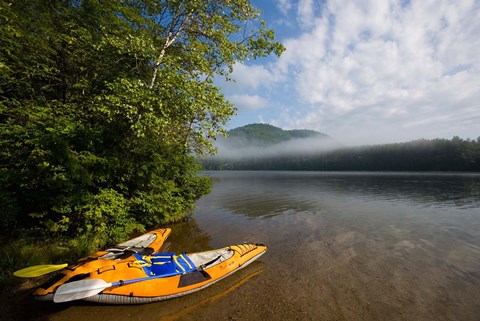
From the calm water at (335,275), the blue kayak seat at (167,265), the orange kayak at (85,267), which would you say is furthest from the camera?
the blue kayak seat at (167,265)

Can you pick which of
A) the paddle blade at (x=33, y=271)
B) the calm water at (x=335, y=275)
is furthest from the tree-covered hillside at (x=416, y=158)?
the paddle blade at (x=33, y=271)

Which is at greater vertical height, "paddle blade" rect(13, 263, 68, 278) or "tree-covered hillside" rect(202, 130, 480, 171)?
"tree-covered hillside" rect(202, 130, 480, 171)

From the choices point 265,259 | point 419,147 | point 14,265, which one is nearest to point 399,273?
point 265,259

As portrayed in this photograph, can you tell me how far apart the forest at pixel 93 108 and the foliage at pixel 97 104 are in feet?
0.16

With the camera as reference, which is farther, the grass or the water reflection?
the water reflection

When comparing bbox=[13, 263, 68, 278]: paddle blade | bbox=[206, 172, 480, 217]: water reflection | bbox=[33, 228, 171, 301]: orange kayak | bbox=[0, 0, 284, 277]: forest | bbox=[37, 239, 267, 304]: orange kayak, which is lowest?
bbox=[206, 172, 480, 217]: water reflection

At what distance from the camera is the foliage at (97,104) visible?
8.05m

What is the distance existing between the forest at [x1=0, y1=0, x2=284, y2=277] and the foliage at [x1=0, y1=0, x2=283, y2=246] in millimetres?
49

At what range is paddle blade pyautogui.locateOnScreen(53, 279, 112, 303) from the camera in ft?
17.4

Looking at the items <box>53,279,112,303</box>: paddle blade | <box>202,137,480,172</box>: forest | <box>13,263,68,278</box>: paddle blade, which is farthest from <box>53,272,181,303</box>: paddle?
<box>202,137,480,172</box>: forest

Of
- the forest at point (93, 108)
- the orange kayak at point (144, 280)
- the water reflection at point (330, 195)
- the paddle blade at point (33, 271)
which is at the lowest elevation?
the water reflection at point (330, 195)

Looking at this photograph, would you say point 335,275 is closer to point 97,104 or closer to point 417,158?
point 97,104

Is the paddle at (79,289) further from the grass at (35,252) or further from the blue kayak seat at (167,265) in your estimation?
the grass at (35,252)

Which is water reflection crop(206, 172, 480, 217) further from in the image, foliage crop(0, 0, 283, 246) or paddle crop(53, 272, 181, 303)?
paddle crop(53, 272, 181, 303)
